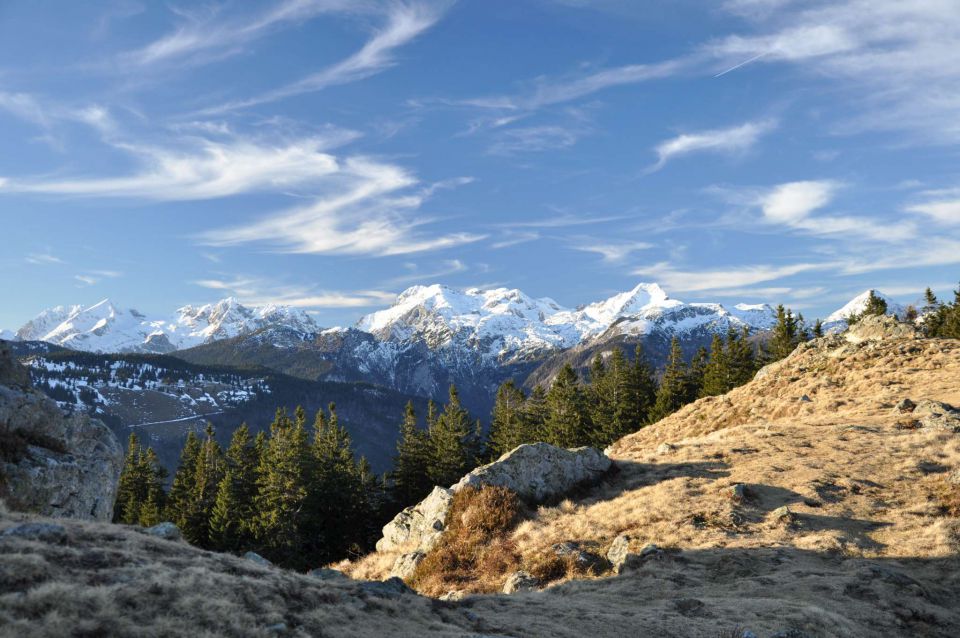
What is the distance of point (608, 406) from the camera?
284ft

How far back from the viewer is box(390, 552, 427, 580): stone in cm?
2820

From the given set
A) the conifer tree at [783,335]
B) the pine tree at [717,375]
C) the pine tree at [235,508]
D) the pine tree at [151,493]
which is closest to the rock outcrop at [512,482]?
the pine tree at [235,508]

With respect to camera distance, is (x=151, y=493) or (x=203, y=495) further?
(x=151, y=493)

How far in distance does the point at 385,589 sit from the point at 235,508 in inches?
2287

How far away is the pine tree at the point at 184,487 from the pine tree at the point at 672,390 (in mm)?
66909

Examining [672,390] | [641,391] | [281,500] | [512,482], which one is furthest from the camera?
[641,391]

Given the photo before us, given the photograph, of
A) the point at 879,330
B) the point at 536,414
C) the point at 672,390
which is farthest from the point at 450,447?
the point at 879,330

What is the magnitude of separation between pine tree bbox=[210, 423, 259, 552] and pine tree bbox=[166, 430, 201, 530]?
504cm

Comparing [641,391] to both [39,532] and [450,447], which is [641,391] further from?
[39,532]

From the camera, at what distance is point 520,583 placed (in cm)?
2292

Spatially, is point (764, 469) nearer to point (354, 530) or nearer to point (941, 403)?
point (941, 403)

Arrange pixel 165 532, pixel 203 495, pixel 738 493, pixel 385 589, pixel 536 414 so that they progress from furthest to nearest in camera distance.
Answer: pixel 536 414 → pixel 203 495 → pixel 738 493 → pixel 165 532 → pixel 385 589

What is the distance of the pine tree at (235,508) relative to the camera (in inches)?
2470

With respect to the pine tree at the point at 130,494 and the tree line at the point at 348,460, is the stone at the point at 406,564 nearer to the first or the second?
the tree line at the point at 348,460
